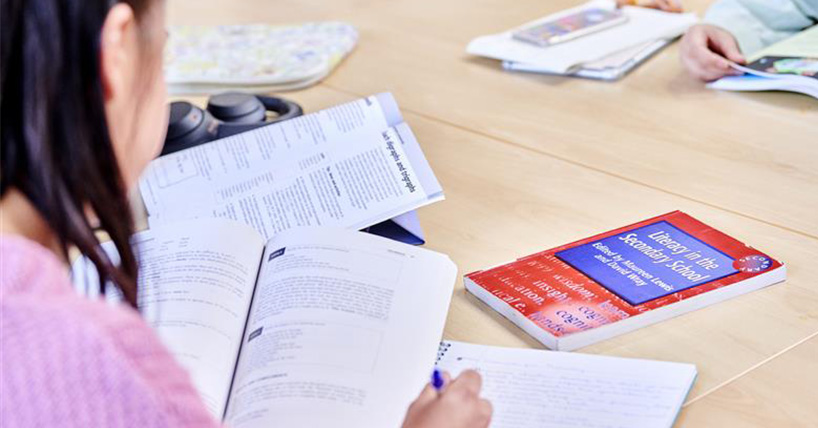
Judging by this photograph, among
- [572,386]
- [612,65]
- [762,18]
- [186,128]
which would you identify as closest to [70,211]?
[572,386]

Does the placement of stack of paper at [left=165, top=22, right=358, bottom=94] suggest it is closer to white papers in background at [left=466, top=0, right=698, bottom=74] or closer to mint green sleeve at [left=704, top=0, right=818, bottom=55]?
white papers in background at [left=466, top=0, right=698, bottom=74]

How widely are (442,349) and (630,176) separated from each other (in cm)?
39

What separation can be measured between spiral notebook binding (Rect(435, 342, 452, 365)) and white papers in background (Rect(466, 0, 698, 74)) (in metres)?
0.66

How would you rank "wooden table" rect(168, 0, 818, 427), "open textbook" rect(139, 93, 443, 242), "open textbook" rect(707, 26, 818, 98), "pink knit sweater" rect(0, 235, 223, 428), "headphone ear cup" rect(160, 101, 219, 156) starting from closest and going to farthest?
"pink knit sweater" rect(0, 235, 223, 428)
"wooden table" rect(168, 0, 818, 427)
"open textbook" rect(139, 93, 443, 242)
"headphone ear cup" rect(160, 101, 219, 156)
"open textbook" rect(707, 26, 818, 98)

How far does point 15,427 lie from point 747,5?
4.01ft

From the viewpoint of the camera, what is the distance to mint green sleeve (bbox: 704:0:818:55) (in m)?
1.44

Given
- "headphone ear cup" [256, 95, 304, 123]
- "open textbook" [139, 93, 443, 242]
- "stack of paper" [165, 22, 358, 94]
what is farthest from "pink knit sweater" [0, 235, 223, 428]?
"stack of paper" [165, 22, 358, 94]

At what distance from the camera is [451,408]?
0.69 metres

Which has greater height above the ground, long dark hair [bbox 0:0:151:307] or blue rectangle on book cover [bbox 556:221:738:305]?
Answer: long dark hair [bbox 0:0:151:307]

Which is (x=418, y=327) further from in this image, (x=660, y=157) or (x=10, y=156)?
(x=660, y=157)

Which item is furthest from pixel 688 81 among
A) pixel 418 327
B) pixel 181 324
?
pixel 181 324

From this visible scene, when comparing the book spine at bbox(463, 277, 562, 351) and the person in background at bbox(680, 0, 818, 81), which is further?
the person in background at bbox(680, 0, 818, 81)

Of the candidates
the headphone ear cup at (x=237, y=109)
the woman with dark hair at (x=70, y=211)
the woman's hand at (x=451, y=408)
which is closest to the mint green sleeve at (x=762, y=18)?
the headphone ear cup at (x=237, y=109)

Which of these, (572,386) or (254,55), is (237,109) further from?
(572,386)
